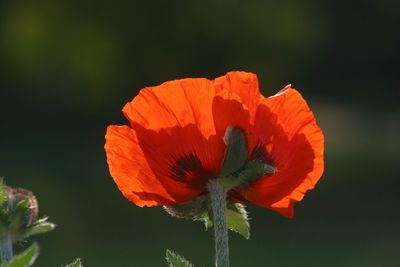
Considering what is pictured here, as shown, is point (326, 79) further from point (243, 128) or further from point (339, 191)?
point (243, 128)

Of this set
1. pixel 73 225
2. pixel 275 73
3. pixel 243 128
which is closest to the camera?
pixel 243 128

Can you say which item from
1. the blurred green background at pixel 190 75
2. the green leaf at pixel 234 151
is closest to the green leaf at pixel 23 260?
the green leaf at pixel 234 151

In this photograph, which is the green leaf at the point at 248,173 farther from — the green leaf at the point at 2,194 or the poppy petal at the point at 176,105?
the green leaf at the point at 2,194

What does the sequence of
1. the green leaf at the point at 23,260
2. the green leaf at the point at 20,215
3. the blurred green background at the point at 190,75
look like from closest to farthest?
the green leaf at the point at 23,260, the green leaf at the point at 20,215, the blurred green background at the point at 190,75

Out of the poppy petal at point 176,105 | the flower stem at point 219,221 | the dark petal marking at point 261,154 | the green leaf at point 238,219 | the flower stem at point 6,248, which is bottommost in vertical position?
the green leaf at point 238,219

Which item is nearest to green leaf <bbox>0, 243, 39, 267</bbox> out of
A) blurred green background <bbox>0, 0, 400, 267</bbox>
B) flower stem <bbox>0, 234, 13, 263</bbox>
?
flower stem <bbox>0, 234, 13, 263</bbox>

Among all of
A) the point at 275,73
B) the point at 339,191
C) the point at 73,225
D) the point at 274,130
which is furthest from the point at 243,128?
the point at 275,73

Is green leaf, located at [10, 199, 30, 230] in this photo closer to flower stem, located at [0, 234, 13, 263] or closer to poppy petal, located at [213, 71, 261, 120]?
flower stem, located at [0, 234, 13, 263]
